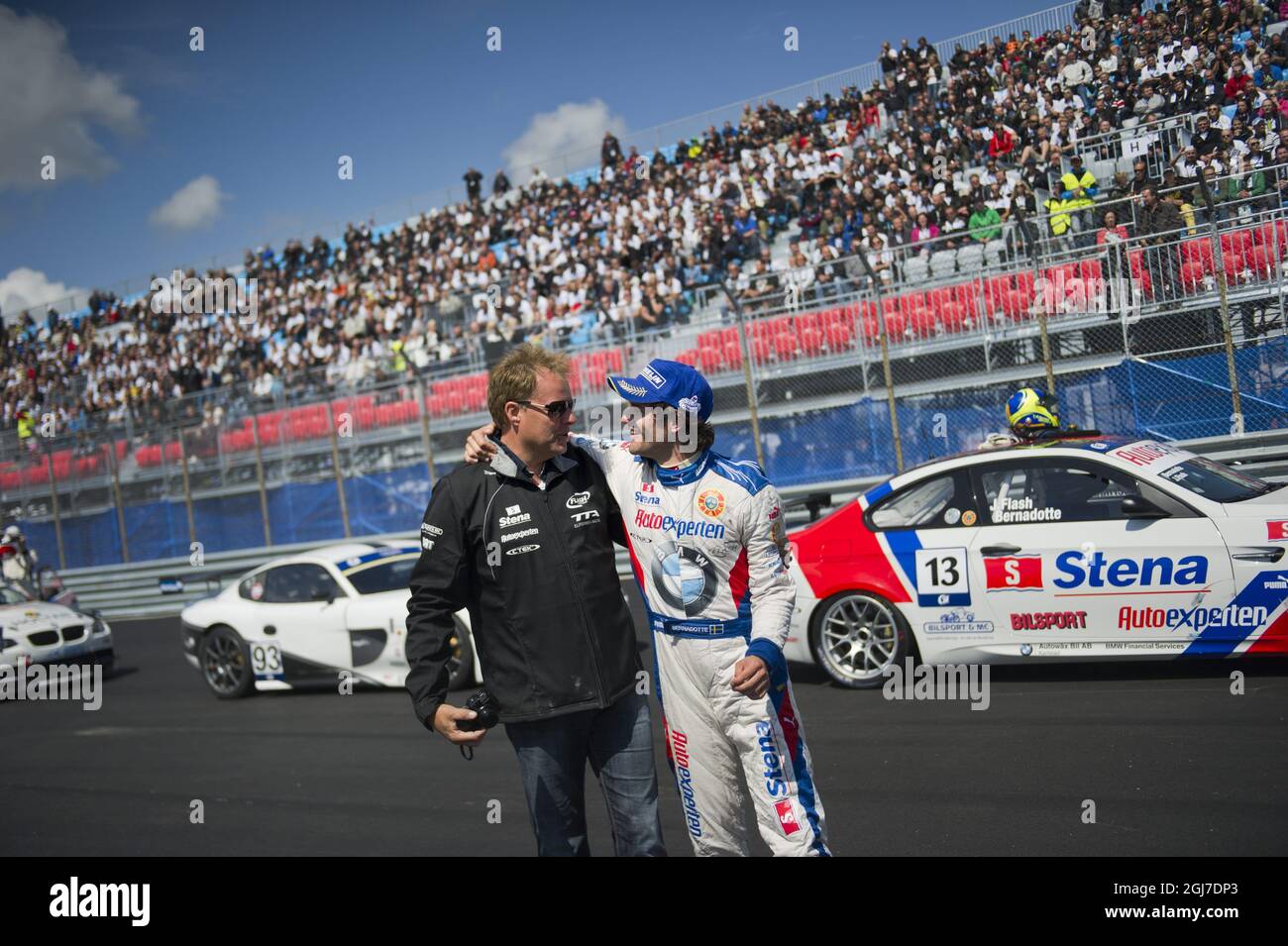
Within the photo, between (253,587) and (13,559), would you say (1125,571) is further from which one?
(13,559)

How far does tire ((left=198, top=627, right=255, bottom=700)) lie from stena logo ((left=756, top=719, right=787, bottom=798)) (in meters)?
8.69

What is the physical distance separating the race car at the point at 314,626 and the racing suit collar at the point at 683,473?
6.45 m

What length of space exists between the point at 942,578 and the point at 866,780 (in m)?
1.93

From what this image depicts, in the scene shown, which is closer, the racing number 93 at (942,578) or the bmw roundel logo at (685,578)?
the bmw roundel logo at (685,578)

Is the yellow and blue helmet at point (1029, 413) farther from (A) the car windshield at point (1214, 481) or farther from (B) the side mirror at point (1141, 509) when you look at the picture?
(B) the side mirror at point (1141, 509)

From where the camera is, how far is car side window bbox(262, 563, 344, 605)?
10.8 m

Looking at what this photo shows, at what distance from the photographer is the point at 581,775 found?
370cm

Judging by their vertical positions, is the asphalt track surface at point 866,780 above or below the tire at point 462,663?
below

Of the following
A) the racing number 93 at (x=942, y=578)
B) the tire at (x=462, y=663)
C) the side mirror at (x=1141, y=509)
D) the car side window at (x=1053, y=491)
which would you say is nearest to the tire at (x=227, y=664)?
the tire at (x=462, y=663)

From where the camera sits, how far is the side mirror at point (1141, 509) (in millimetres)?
7094

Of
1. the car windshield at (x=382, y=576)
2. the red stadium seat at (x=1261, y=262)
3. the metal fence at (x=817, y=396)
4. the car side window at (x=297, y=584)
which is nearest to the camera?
the car windshield at (x=382, y=576)

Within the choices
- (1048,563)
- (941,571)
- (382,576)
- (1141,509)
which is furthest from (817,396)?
(1141,509)
